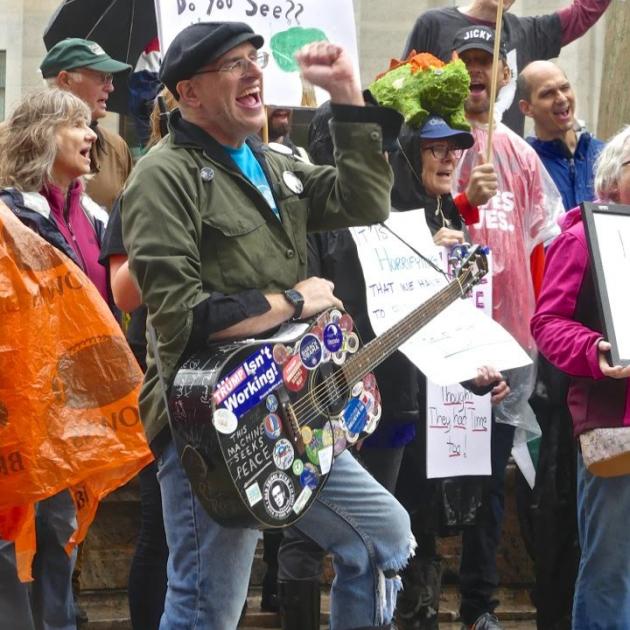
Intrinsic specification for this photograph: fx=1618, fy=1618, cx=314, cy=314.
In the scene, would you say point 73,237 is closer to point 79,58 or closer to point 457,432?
point 79,58

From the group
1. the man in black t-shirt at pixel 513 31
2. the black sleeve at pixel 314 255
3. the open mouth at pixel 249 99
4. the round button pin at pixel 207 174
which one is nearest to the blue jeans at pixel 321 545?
the round button pin at pixel 207 174

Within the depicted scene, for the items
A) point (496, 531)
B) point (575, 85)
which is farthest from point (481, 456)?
point (575, 85)

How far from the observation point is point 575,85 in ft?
36.1

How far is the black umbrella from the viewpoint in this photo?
25.0 ft

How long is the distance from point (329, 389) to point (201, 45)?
3.27 feet

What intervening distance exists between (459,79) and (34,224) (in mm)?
1798

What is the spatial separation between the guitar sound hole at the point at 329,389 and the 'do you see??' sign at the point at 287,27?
7.04ft

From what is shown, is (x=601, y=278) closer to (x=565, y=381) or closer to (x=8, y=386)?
(x=565, y=381)

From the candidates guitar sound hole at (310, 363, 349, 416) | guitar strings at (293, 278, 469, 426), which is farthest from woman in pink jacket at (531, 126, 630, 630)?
guitar sound hole at (310, 363, 349, 416)

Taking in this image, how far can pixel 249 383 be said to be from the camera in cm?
416

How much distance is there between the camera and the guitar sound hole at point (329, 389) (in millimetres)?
4379

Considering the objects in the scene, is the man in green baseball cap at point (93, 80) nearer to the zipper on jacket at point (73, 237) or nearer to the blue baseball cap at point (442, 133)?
the zipper on jacket at point (73, 237)

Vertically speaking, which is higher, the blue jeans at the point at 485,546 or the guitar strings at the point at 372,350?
the guitar strings at the point at 372,350

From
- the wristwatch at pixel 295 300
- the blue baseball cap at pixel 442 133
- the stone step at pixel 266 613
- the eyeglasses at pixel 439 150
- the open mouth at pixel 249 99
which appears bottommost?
the stone step at pixel 266 613
